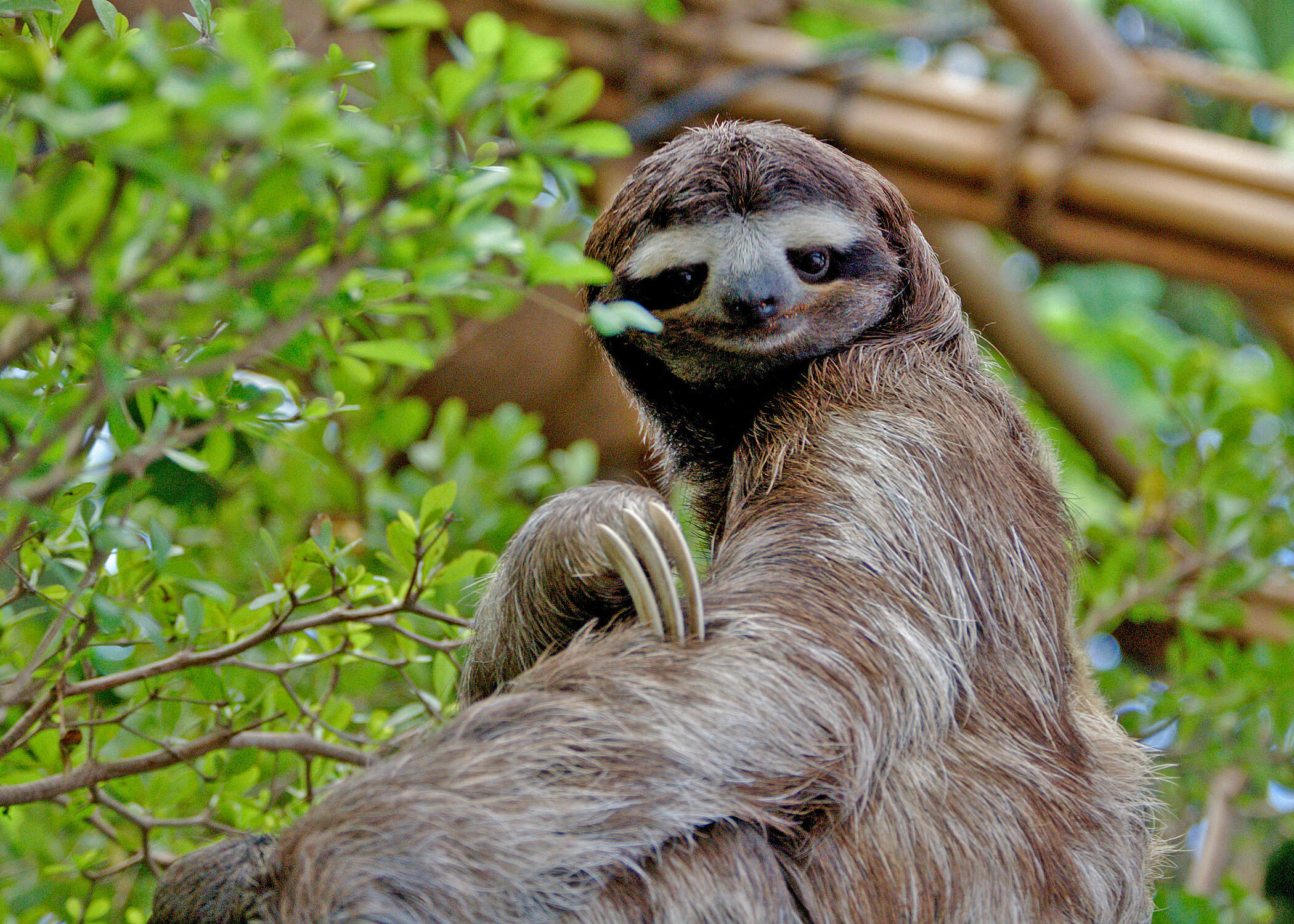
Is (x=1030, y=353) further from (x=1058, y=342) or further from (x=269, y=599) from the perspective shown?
(x=269, y=599)

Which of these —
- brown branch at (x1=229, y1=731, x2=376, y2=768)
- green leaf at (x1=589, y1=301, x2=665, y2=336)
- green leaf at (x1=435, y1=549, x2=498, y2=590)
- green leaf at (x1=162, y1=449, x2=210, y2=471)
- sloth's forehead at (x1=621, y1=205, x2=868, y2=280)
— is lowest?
brown branch at (x1=229, y1=731, x2=376, y2=768)

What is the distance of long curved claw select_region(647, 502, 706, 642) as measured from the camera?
8.34 feet

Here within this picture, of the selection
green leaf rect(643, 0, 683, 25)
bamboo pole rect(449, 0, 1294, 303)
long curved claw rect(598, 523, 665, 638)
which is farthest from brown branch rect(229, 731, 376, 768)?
green leaf rect(643, 0, 683, 25)

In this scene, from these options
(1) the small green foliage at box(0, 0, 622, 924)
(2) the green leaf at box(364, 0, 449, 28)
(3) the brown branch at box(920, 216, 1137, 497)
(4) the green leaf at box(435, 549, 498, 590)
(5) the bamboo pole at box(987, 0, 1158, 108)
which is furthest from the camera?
(3) the brown branch at box(920, 216, 1137, 497)

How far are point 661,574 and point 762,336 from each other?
85cm

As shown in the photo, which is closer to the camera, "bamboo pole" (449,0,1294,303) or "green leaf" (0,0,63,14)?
"green leaf" (0,0,63,14)

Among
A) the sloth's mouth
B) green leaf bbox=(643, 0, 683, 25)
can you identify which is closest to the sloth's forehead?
the sloth's mouth

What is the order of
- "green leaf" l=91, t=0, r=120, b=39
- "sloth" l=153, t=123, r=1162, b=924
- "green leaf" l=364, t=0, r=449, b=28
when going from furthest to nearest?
"sloth" l=153, t=123, r=1162, b=924
"green leaf" l=91, t=0, r=120, b=39
"green leaf" l=364, t=0, r=449, b=28

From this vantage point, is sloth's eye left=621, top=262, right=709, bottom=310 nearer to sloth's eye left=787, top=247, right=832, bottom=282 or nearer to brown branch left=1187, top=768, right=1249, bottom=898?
sloth's eye left=787, top=247, right=832, bottom=282

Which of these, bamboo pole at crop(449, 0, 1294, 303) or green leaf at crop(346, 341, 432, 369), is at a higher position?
green leaf at crop(346, 341, 432, 369)

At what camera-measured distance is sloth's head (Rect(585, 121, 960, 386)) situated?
3066 millimetres

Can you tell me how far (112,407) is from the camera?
2.13m

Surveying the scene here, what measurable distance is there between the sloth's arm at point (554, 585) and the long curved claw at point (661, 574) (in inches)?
3.1

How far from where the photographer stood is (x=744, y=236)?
120 inches
